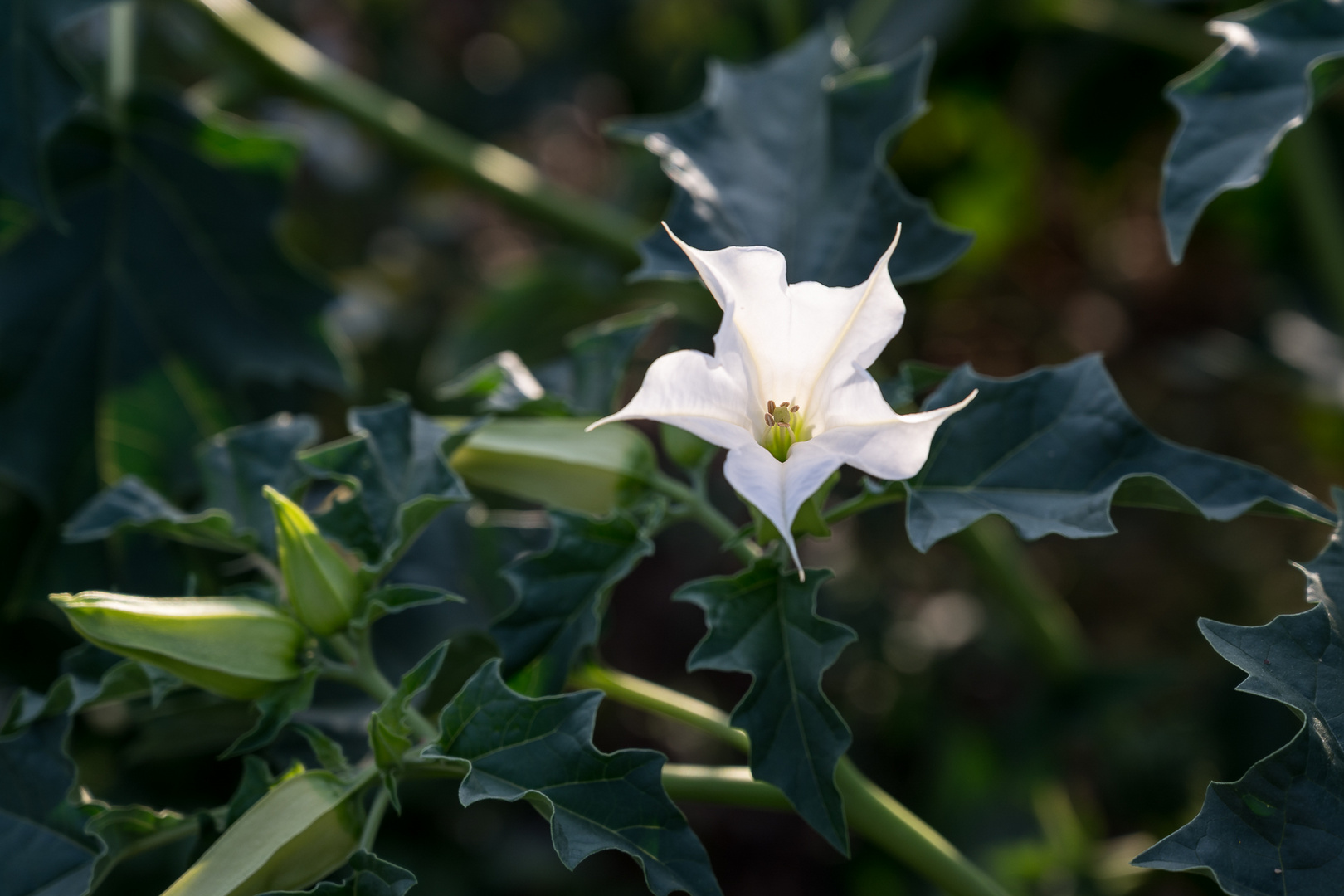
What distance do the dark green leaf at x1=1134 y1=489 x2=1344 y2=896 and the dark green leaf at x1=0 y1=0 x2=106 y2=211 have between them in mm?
992

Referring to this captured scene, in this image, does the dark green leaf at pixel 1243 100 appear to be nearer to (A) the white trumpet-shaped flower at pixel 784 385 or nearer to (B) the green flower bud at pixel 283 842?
(A) the white trumpet-shaped flower at pixel 784 385

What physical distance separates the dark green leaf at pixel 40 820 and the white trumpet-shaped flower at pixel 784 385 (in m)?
0.49

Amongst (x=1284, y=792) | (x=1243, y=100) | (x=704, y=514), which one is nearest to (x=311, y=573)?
(x=704, y=514)

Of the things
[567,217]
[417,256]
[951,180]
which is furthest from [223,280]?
[951,180]

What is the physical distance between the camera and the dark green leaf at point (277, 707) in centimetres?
71

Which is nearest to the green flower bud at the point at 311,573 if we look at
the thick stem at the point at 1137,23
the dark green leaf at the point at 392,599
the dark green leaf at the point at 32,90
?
the dark green leaf at the point at 392,599

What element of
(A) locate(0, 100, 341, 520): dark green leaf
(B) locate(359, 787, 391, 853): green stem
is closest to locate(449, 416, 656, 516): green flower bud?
(B) locate(359, 787, 391, 853): green stem

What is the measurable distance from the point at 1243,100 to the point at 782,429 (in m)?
0.42

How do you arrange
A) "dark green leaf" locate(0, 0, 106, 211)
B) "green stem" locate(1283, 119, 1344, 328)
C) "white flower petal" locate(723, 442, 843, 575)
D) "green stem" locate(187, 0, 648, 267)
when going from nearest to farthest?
1. "white flower petal" locate(723, 442, 843, 575)
2. "dark green leaf" locate(0, 0, 106, 211)
3. "green stem" locate(187, 0, 648, 267)
4. "green stem" locate(1283, 119, 1344, 328)

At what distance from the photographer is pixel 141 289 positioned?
119cm

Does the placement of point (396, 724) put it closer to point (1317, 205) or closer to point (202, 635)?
point (202, 635)

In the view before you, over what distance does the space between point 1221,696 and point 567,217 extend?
1111 mm

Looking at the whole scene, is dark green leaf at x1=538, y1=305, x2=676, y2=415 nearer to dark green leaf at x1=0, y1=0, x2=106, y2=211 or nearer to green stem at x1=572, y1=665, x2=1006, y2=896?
green stem at x1=572, y1=665, x2=1006, y2=896

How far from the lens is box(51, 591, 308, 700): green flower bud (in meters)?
0.66
